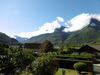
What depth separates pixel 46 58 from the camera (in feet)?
30.6

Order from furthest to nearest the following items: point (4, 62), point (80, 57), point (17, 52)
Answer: point (80, 57)
point (17, 52)
point (4, 62)

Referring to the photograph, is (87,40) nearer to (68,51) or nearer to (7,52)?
(68,51)

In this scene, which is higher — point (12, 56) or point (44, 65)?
point (12, 56)

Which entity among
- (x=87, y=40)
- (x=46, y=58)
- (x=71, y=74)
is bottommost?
(x=71, y=74)

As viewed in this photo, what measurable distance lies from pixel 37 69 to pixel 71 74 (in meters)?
8.02

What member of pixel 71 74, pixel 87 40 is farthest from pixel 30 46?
pixel 87 40

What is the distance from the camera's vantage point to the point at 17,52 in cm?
723

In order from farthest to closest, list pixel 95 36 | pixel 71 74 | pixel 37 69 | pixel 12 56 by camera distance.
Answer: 1. pixel 95 36
2. pixel 71 74
3. pixel 37 69
4. pixel 12 56

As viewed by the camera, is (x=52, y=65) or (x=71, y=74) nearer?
(x=52, y=65)

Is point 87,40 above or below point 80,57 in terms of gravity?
above

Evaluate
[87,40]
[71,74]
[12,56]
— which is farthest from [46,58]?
[87,40]

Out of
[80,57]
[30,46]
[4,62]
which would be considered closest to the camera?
[4,62]

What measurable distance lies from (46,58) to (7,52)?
4.27m

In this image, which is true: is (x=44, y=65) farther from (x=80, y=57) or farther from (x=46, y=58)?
(x=80, y=57)
